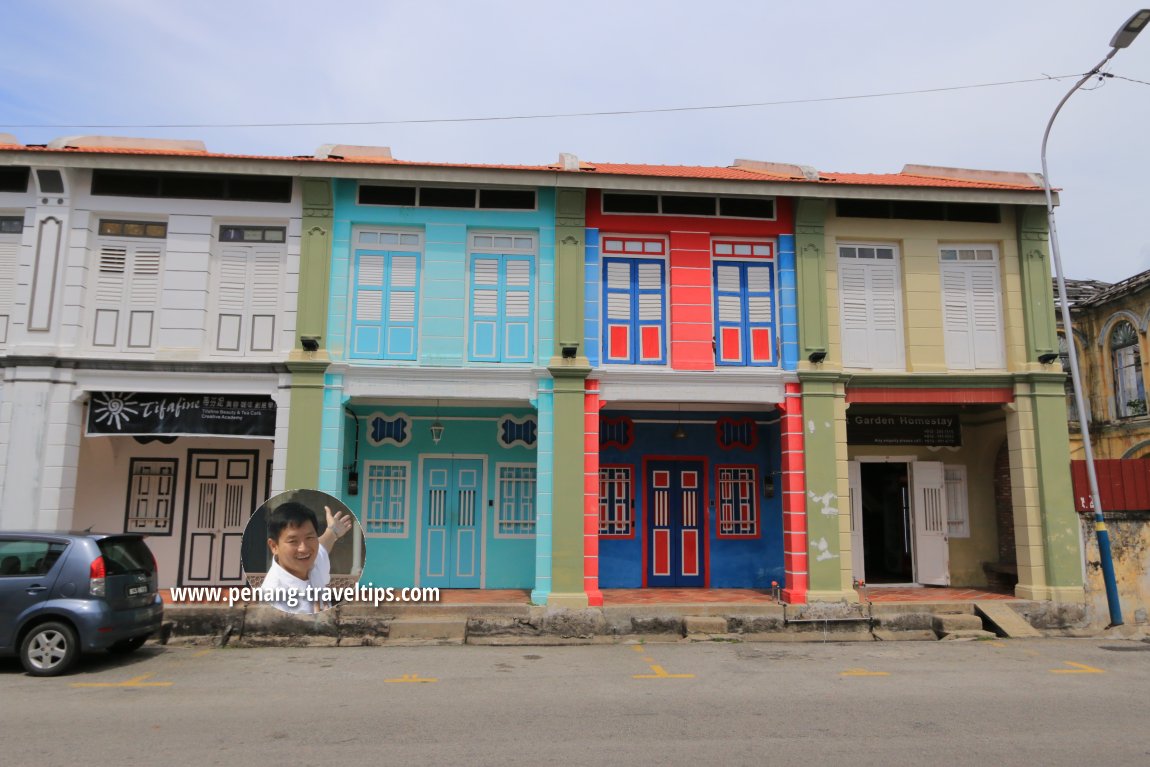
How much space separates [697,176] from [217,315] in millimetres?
8036

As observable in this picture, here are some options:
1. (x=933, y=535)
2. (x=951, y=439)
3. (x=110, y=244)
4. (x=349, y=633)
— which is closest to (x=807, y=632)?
(x=933, y=535)

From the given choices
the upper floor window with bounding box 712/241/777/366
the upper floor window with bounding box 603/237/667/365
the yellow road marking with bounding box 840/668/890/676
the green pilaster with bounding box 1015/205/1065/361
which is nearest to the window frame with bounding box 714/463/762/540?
the upper floor window with bounding box 712/241/777/366

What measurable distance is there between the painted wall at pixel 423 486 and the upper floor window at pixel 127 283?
357cm

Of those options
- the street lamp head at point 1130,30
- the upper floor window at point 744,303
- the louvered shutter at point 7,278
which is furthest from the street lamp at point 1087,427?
the louvered shutter at point 7,278

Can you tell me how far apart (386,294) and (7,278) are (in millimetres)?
5919

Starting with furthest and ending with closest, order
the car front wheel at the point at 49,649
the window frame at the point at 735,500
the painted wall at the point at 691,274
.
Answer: the window frame at the point at 735,500, the painted wall at the point at 691,274, the car front wheel at the point at 49,649

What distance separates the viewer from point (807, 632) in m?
11.9

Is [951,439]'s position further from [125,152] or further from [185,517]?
[125,152]

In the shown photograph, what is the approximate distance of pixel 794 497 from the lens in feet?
41.3

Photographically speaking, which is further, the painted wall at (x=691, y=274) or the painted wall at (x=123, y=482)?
the painted wall at (x=123, y=482)

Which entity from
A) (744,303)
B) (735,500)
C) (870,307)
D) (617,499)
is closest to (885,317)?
(870,307)

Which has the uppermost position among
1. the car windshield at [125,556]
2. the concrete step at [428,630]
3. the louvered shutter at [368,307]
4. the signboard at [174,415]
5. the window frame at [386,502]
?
the louvered shutter at [368,307]

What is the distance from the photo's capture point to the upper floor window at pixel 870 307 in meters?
13.2

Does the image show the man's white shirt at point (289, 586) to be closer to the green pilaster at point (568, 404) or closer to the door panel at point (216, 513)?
the door panel at point (216, 513)
